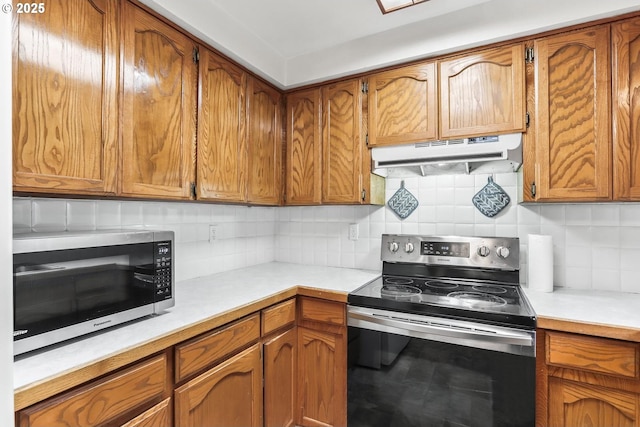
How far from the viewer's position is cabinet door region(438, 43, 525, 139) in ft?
5.50

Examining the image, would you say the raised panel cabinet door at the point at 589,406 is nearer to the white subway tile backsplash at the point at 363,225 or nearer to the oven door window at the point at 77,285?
the white subway tile backsplash at the point at 363,225

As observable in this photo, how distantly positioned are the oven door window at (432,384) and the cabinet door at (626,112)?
92 centimetres

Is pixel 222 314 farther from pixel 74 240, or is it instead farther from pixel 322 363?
pixel 322 363

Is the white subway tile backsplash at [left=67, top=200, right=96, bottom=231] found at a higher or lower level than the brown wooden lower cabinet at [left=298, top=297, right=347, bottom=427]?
higher

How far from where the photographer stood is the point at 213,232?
2.17 meters

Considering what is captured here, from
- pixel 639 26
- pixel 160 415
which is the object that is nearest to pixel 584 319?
pixel 639 26

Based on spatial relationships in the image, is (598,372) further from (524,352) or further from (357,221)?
(357,221)

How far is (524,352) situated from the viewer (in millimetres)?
1341

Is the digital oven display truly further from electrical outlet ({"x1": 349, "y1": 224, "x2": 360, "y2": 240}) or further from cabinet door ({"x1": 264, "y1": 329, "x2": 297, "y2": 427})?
cabinet door ({"x1": 264, "y1": 329, "x2": 297, "y2": 427})

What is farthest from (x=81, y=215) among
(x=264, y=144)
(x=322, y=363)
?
(x=322, y=363)

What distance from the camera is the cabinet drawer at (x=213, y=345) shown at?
3.95 ft

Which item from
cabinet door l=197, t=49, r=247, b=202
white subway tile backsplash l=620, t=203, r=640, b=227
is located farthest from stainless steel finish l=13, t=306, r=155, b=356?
white subway tile backsplash l=620, t=203, r=640, b=227

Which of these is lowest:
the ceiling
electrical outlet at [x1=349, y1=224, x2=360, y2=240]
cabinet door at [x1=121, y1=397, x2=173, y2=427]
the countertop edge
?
cabinet door at [x1=121, y1=397, x2=173, y2=427]

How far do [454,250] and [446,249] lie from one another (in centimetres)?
5
